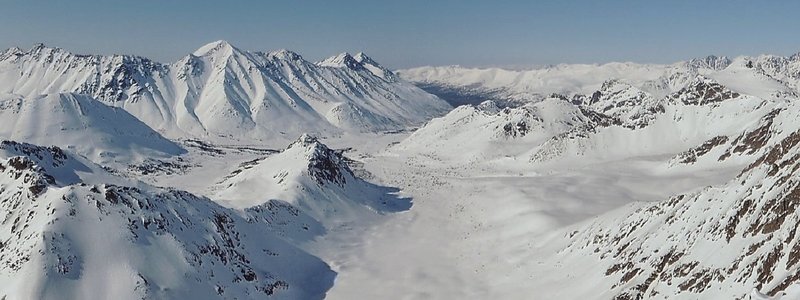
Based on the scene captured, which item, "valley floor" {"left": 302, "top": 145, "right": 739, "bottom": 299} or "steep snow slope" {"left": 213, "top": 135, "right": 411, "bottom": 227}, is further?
"steep snow slope" {"left": 213, "top": 135, "right": 411, "bottom": 227}

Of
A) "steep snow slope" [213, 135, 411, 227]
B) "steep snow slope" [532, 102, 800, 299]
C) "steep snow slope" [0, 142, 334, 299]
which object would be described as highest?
"steep snow slope" [532, 102, 800, 299]

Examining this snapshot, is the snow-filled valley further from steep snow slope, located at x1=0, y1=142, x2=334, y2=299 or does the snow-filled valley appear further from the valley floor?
the valley floor

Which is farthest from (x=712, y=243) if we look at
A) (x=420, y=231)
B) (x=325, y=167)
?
(x=325, y=167)

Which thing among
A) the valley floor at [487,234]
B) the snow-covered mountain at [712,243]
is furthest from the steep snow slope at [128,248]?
the snow-covered mountain at [712,243]

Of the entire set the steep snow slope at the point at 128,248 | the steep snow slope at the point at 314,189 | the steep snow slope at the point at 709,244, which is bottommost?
the steep snow slope at the point at 314,189

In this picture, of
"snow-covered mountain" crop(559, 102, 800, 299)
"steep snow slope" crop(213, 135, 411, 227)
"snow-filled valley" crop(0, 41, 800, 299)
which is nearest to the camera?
"snow-covered mountain" crop(559, 102, 800, 299)

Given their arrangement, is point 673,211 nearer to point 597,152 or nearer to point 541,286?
point 541,286

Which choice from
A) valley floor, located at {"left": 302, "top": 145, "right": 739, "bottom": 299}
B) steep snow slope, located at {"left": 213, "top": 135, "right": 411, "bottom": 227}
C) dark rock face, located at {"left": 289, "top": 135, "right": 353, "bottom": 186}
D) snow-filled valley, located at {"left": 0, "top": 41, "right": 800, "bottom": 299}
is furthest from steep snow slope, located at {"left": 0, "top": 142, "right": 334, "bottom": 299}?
dark rock face, located at {"left": 289, "top": 135, "right": 353, "bottom": 186}

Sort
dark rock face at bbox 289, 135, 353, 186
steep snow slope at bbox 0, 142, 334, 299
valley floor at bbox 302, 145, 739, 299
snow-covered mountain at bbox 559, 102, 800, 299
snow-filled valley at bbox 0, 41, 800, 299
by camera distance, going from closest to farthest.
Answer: snow-covered mountain at bbox 559, 102, 800, 299
snow-filled valley at bbox 0, 41, 800, 299
steep snow slope at bbox 0, 142, 334, 299
valley floor at bbox 302, 145, 739, 299
dark rock face at bbox 289, 135, 353, 186

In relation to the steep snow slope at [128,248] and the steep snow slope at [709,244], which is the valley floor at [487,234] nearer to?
the steep snow slope at [709,244]
